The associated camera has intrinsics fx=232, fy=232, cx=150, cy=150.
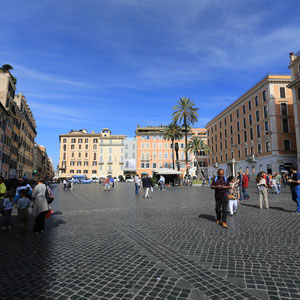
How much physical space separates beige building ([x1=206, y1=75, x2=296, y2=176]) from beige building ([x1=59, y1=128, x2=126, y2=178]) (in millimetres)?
40415

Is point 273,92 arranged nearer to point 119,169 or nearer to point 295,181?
point 295,181

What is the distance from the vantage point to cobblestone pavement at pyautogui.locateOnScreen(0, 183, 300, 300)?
3.07 m

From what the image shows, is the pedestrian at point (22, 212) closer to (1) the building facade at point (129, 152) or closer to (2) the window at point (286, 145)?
(2) the window at point (286, 145)

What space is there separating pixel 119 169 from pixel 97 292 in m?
80.1

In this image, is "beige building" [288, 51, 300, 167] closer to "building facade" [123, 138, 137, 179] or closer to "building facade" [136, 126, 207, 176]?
"building facade" [136, 126, 207, 176]

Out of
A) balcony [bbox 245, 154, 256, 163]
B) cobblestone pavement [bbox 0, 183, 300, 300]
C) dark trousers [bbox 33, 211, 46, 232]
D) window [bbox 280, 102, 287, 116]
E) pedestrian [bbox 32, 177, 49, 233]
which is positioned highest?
window [bbox 280, 102, 287, 116]

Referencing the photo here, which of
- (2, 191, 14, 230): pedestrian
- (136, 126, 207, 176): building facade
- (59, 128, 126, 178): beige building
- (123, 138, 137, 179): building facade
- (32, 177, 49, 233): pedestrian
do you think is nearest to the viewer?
(32, 177, 49, 233): pedestrian

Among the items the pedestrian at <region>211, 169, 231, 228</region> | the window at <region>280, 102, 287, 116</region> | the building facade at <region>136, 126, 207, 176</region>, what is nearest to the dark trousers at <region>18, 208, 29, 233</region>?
the pedestrian at <region>211, 169, 231, 228</region>

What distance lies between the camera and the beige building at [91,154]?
271 ft

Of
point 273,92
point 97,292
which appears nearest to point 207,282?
point 97,292

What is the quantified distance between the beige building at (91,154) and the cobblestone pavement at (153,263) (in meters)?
76.5

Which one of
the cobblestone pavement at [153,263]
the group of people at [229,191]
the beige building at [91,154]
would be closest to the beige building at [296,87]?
the group of people at [229,191]

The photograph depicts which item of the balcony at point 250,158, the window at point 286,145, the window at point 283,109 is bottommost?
the balcony at point 250,158

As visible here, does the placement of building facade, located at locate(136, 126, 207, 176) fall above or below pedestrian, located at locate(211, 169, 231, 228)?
above
